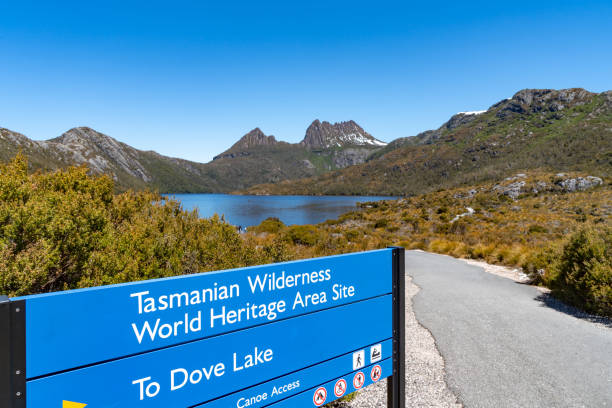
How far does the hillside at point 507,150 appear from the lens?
73438mm

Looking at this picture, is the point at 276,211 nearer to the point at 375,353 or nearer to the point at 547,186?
the point at 547,186

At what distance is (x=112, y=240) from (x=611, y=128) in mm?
109935

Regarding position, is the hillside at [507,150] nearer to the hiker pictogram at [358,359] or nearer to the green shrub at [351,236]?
the green shrub at [351,236]

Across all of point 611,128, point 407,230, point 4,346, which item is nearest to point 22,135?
point 407,230

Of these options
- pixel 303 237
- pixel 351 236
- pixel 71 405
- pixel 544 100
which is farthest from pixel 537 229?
pixel 544 100

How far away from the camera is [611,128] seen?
79375 mm

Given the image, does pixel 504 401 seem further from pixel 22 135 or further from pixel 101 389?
pixel 22 135

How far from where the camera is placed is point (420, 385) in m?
3.73

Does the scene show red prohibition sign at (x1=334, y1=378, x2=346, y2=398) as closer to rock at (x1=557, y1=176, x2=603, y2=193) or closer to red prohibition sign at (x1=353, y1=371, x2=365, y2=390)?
red prohibition sign at (x1=353, y1=371, x2=365, y2=390)

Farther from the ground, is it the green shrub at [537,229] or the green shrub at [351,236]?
the green shrub at [537,229]

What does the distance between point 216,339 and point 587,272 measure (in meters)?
7.25

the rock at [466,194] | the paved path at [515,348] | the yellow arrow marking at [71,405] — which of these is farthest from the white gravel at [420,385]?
the rock at [466,194]

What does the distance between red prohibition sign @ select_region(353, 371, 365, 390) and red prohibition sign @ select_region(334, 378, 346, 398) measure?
0.10m

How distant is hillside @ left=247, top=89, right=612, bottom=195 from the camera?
2891 inches
